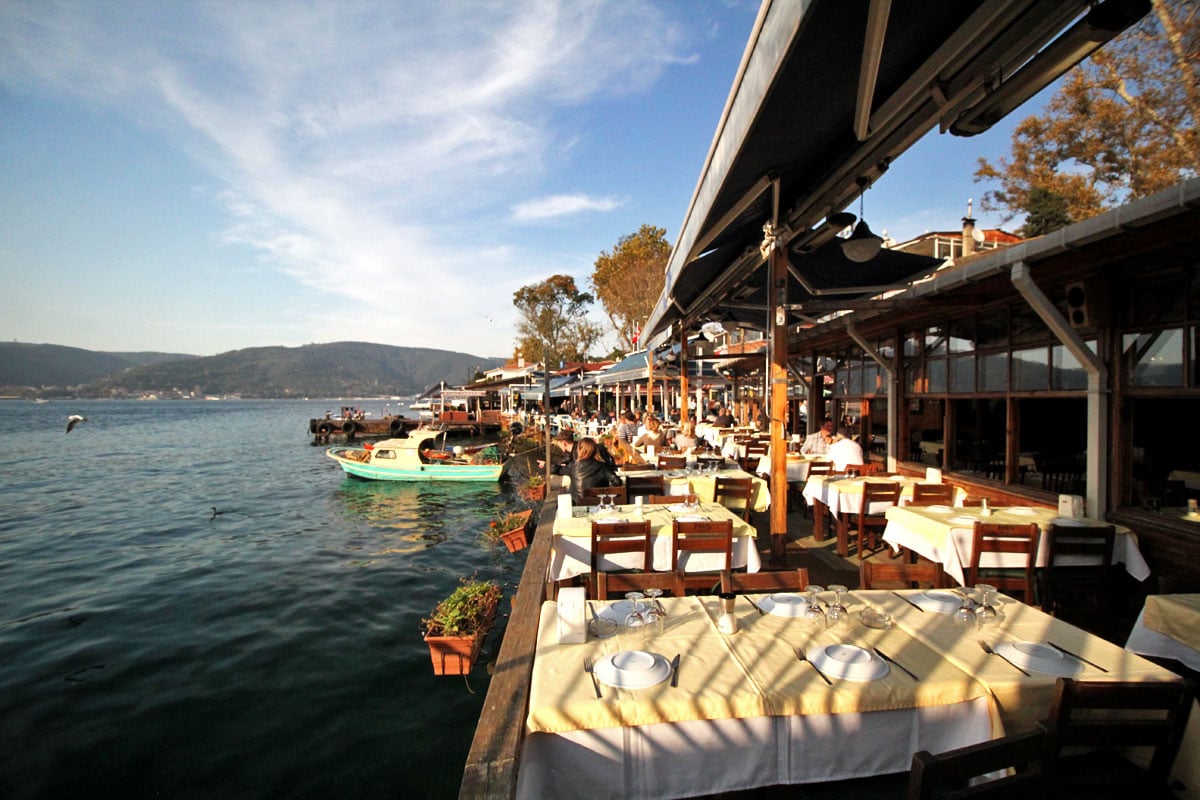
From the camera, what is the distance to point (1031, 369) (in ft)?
19.6

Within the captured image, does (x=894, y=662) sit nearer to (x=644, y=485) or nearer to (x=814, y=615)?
(x=814, y=615)

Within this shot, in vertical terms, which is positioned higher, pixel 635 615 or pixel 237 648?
pixel 635 615

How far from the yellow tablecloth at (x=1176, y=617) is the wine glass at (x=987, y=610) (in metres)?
0.84

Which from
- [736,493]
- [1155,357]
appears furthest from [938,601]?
[736,493]

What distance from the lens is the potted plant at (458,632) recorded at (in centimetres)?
528

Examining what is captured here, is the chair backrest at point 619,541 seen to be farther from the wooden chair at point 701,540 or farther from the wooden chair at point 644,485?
the wooden chair at point 644,485

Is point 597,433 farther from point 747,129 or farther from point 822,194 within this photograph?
point 747,129

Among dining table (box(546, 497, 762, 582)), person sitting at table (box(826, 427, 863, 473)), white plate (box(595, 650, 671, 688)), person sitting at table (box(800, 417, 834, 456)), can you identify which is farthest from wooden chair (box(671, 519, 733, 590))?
person sitting at table (box(800, 417, 834, 456))

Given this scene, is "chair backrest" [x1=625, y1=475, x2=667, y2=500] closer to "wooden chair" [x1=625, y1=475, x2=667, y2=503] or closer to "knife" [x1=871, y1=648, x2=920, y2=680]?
"wooden chair" [x1=625, y1=475, x2=667, y2=503]

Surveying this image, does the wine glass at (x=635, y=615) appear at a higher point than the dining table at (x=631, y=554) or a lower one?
higher

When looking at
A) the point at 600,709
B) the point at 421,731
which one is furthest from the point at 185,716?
the point at 600,709

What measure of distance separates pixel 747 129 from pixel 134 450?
45.5m

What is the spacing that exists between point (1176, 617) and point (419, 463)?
64.7 feet

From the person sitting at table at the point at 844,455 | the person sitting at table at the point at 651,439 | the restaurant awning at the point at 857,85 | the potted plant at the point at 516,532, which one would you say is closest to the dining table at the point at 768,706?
the restaurant awning at the point at 857,85
